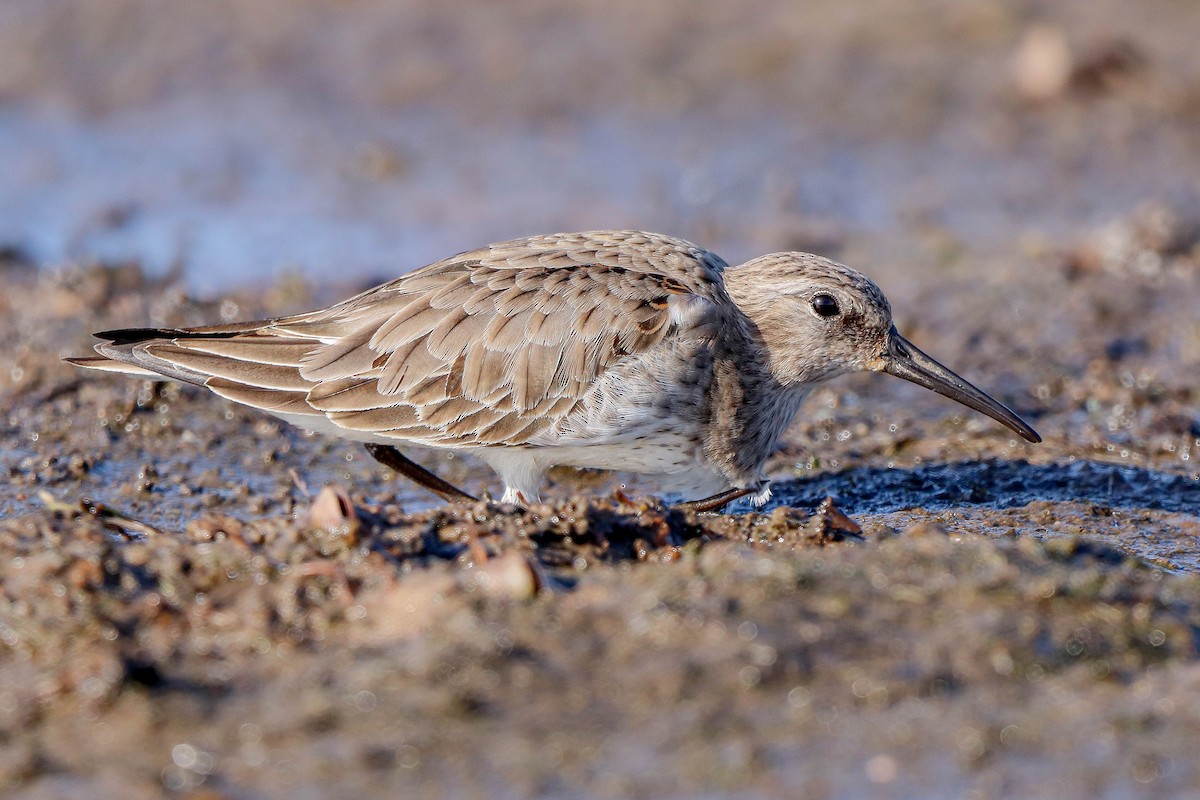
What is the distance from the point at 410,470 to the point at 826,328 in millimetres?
2035

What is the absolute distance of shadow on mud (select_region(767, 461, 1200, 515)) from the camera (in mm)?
6449

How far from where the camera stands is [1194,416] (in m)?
7.64

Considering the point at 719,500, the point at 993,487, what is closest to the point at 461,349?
the point at 719,500

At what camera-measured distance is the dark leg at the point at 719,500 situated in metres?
6.19

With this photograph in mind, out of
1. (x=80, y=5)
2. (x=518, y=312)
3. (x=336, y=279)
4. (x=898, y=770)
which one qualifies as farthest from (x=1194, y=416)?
(x=80, y=5)

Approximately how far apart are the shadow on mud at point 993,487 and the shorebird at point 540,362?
0.50m

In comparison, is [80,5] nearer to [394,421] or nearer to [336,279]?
[336,279]

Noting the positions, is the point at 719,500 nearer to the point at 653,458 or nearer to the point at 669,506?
the point at 653,458

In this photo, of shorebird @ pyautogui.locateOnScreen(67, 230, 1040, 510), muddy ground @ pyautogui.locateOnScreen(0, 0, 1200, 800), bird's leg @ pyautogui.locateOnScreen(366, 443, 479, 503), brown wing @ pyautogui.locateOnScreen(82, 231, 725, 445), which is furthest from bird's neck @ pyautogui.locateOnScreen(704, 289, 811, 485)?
bird's leg @ pyautogui.locateOnScreen(366, 443, 479, 503)

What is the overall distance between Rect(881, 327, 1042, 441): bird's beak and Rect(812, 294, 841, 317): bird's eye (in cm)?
33

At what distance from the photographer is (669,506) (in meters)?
5.45

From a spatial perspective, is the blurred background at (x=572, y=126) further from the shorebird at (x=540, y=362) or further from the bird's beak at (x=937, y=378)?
the bird's beak at (x=937, y=378)

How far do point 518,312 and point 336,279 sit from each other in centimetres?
386

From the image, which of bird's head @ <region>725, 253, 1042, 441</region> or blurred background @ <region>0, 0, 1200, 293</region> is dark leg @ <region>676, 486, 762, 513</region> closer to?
bird's head @ <region>725, 253, 1042, 441</region>
